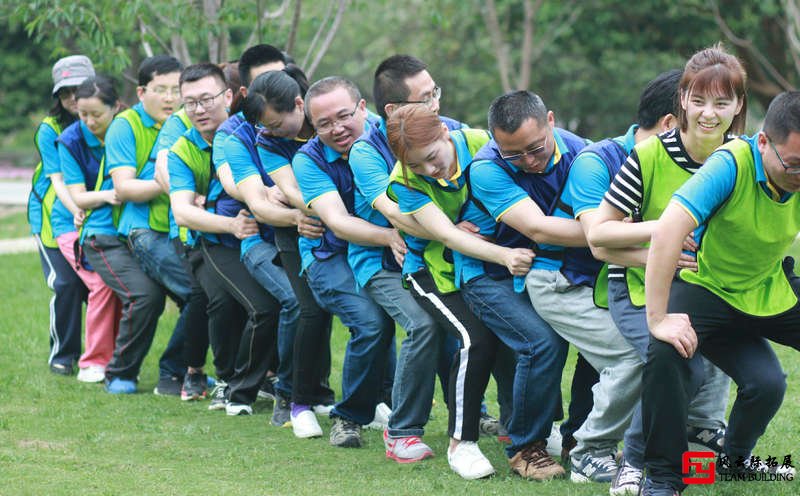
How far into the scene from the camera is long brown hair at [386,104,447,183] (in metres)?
5.57

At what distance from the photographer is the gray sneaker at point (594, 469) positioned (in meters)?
5.39

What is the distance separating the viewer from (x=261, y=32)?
10.5m

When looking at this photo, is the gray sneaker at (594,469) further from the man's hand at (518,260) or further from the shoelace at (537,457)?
the man's hand at (518,260)

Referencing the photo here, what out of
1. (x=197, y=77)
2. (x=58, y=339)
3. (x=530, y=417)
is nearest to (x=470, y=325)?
(x=530, y=417)

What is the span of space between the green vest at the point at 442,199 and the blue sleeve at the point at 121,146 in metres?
2.89

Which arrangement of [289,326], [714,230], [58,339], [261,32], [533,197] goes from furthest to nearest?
[261,32] < [58,339] < [289,326] < [533,197] < [714,230]

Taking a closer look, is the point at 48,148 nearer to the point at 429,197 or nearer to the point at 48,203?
the point at 48,203

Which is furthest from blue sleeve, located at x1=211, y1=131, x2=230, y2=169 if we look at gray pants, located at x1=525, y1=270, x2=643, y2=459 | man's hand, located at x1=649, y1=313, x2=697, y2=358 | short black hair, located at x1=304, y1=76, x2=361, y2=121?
man's hand, located at x1=649, y1=313, x2=697, y2=358

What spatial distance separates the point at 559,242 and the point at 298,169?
1.76m

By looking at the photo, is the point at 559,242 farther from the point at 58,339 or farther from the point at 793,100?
the point at 58,339

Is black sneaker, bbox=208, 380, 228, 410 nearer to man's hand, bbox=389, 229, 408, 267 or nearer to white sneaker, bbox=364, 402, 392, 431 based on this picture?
white sneaker, bbox=364, 402, 392, 431

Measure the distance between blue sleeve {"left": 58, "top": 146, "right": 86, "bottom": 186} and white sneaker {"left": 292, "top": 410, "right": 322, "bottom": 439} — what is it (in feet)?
9.78

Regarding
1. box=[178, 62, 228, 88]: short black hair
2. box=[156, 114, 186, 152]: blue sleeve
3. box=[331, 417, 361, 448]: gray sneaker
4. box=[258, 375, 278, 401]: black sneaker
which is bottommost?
box=[258, 375, 278, 401]: black sneaker

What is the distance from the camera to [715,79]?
495 centimetres
